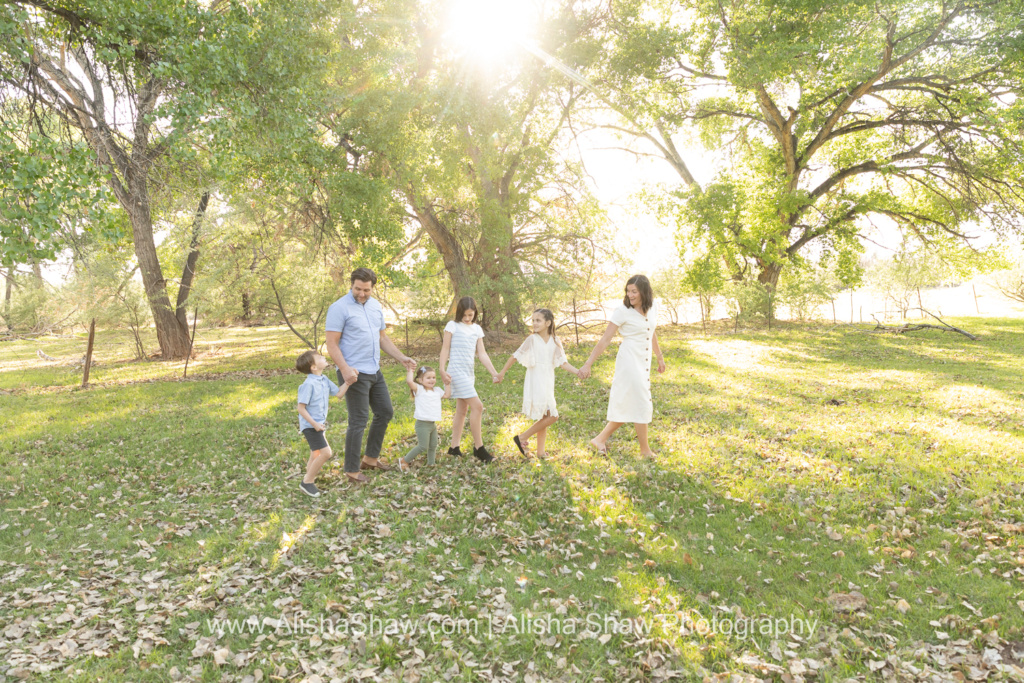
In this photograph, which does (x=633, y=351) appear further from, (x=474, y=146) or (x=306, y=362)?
(x=474, y=146)

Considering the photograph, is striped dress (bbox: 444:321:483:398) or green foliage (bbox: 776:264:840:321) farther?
green foliage (bbox: 776:264:840:321)

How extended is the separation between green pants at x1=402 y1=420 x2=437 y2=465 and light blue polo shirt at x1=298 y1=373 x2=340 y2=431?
4.67 feet

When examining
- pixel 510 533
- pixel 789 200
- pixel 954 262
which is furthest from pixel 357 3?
pixel 954 262

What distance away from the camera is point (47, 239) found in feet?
22.2

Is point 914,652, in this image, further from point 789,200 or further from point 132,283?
point 132,283

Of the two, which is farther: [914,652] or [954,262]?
[954,262]

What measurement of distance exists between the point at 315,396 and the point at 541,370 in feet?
9.84

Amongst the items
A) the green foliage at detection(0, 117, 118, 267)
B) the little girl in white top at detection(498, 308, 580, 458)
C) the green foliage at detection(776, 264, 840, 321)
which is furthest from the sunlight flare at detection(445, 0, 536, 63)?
the green foliage at detection(776, 264, 840, 321)

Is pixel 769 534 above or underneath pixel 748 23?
underneath

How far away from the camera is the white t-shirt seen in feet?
25.6

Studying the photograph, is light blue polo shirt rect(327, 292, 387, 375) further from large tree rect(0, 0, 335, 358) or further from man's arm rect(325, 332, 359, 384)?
large tree rect(0, 0, 335, 358)

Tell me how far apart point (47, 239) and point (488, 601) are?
6633 millimetres

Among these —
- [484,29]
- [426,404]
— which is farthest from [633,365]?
[484,29]

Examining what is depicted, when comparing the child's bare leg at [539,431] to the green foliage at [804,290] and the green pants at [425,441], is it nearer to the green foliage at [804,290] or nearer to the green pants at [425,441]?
the green pants at [425,441]
